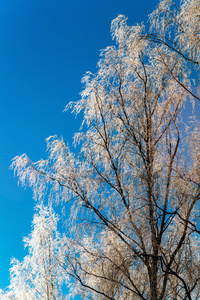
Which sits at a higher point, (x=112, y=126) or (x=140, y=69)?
(x=140, y=69)

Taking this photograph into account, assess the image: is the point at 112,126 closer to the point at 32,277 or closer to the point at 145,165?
the point at 145,165

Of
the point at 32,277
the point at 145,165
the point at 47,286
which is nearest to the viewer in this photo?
the point at 145,165

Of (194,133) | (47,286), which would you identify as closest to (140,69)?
(194,133)

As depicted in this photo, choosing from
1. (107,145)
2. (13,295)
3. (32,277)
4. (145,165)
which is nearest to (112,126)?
(107,145)

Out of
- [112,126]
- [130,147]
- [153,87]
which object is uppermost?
[153,87]

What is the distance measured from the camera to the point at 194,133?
410cm

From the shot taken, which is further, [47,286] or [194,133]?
[47,286]

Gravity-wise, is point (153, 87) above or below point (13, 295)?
above

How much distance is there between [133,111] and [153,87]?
1.80ft

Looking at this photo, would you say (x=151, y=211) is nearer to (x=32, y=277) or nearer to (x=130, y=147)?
(x=130, y=147)

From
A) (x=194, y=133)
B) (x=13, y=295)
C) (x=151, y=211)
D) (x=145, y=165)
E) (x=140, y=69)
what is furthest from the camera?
(x=13, y=295)

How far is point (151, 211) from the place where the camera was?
446cm

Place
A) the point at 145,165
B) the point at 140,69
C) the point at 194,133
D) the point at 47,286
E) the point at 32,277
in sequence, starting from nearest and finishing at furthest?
the point at 194,133 < the point at 145,165 < the point at 140,69 < the point at 47,286 < the point at 32,277

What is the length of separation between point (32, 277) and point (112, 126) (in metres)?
5.37
